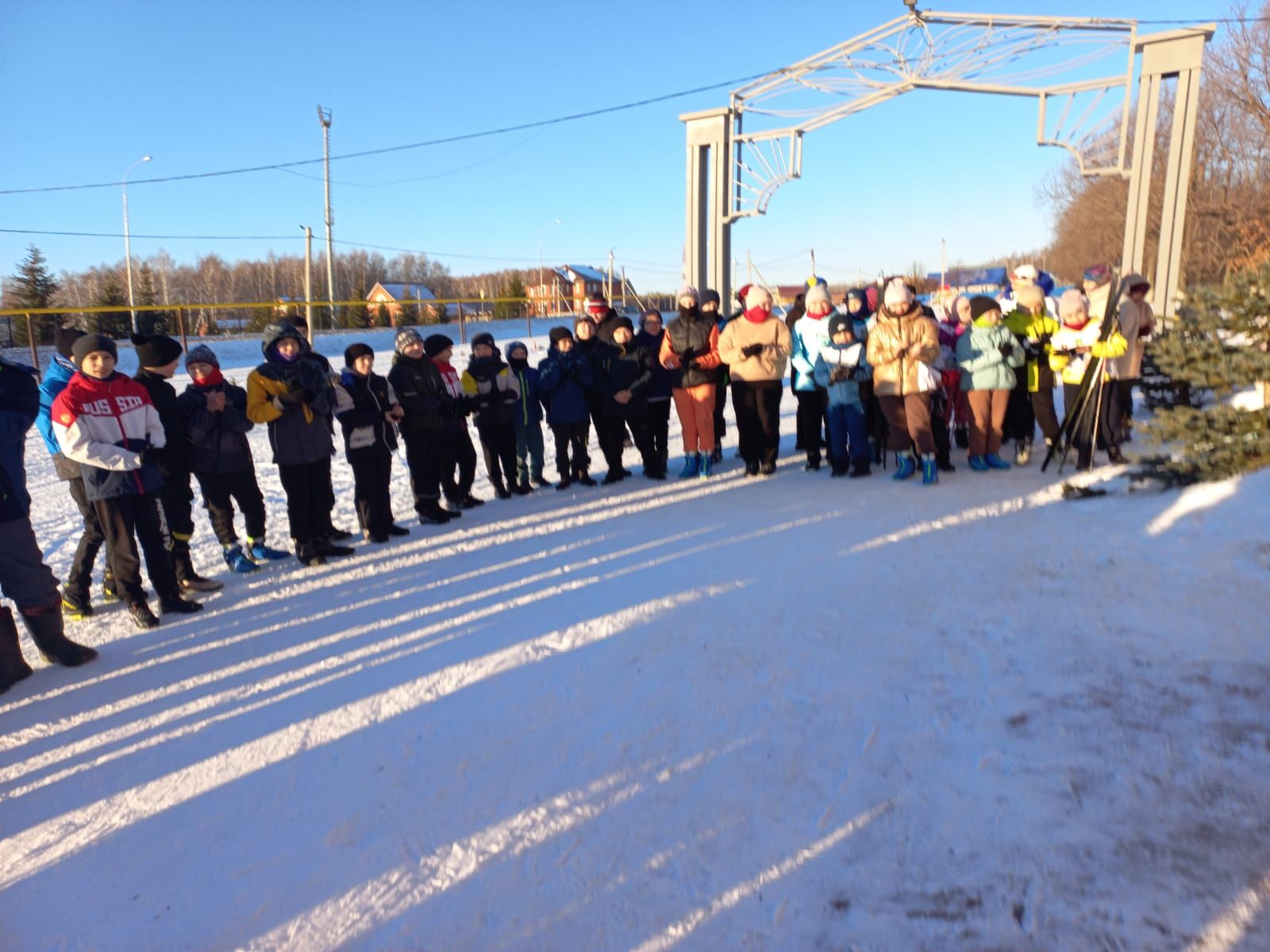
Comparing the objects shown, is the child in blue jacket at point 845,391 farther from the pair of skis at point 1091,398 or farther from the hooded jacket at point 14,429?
the hooded jacket at point 14,429

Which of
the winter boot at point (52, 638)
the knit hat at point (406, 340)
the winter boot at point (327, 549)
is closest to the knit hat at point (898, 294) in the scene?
the knit hat at point (406, 340)

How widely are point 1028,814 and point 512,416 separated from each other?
6.05 meters

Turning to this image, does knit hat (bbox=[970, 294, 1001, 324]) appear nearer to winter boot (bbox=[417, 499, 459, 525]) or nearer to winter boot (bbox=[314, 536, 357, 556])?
winter boot (bbox=[417, 499, 459, 525])

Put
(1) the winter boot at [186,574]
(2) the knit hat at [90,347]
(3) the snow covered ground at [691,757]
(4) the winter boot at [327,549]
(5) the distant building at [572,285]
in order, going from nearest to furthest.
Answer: (3) the snow covered ground at [691,757], (2) the knit hat at [90,347], (1) the winter boot at [186,574], (4) the winter boot at [327,549], (5) the distant building at [572,285]

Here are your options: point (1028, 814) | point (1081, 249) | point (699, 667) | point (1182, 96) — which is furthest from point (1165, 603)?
point (1081, 249)

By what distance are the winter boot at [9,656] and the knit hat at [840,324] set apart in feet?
21.1

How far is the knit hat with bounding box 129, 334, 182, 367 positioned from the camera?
5.22 m

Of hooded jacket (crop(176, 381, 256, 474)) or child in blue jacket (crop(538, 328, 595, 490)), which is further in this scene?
child in blue jacket (crop(538, 328, 595, 490))

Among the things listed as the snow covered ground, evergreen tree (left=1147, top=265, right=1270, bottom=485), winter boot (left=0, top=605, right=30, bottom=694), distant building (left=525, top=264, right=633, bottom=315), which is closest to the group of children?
winter boot (left=0, top=605, right=30, bottom=694)

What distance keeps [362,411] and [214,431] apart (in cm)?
106

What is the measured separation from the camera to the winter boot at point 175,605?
4.98 meters

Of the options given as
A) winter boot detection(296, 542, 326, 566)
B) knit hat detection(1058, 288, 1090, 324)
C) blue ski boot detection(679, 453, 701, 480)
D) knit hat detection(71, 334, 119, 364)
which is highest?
knit hat detection(1058, 288, 1090, 324)

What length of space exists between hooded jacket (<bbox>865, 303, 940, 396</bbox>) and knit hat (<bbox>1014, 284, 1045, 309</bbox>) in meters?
1.18

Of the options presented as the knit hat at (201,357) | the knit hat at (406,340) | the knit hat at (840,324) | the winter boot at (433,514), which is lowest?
the winter boot at (433,514)
